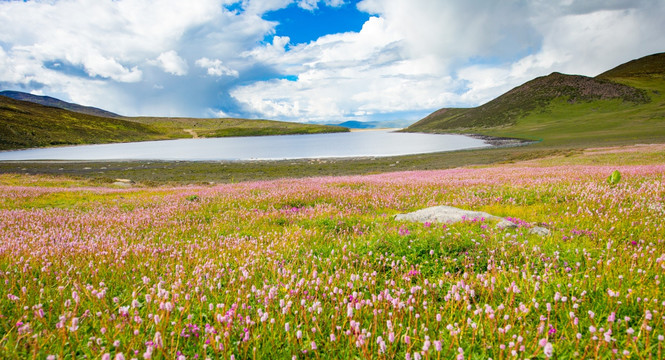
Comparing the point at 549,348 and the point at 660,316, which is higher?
the point at 549,348

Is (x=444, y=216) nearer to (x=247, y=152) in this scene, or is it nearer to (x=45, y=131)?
(x=247, y=152)

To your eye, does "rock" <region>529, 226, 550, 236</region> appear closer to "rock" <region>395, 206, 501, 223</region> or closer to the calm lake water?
"rock" <region>395, 206, 501, 223</region>

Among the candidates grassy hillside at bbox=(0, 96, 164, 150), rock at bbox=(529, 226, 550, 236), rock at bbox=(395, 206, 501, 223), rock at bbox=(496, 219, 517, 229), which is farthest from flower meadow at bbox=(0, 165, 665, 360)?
grassy hillside at bbox=(0, 96, 164, 150)

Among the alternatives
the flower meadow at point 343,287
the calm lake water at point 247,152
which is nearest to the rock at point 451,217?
the flower meadow at point 343,287

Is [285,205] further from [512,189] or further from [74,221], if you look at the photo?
[512,189]

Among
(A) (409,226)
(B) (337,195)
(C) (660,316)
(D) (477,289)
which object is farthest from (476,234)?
(B) (337,195)

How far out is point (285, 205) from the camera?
12531mm

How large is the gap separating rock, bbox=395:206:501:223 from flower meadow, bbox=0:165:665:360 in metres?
0.55

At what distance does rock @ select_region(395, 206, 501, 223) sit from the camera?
808 centimetres

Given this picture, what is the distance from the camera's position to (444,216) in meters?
8.36

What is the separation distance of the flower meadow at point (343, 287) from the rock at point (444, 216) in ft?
1.81

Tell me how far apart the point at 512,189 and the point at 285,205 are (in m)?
9.20

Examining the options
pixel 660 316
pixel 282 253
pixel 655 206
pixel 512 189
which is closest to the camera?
pixel 660 316

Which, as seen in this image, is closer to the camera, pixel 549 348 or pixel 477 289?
pixel 549 348
